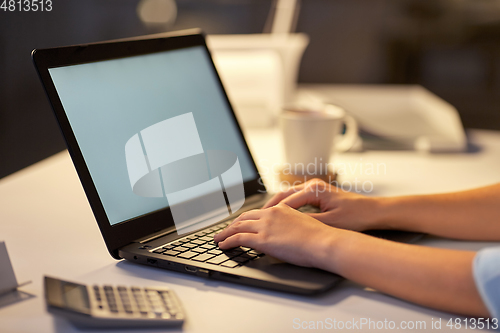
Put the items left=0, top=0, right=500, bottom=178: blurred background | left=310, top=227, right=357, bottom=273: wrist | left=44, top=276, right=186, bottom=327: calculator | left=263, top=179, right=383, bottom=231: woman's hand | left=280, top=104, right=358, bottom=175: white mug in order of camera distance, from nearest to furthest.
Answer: left=44, top=276, right=186, bottom=327: calculator
left=310, top=227, right=357, bottom=273: wrist
left=263, top=179, right=383, bottom=231: woman's hand
left=280, top=104, right=358, bottom=175: white mug
left=0, top=0, right=500, bottom=178: blurred background

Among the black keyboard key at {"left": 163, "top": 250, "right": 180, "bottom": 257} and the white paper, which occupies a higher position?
the white paper

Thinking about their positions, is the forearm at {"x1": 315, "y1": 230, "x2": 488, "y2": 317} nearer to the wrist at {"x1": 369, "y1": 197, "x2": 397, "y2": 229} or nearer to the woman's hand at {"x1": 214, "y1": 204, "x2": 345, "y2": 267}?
the woman's hand at {"x1": 214, "y1": 204, "x2": 345, "y2": 267}

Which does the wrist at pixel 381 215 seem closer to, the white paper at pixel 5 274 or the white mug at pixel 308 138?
the white mug at pixel 308 138

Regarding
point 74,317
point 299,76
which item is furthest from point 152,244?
point 299,76

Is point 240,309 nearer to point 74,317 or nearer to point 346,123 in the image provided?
point 74,317

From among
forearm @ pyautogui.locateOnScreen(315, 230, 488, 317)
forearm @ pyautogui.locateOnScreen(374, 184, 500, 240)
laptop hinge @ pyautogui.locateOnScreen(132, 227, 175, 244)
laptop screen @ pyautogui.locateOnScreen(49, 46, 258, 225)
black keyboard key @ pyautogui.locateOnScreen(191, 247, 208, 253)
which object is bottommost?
forearm @ pyautogui.locateOnScreen(374, 184, 500, 240)

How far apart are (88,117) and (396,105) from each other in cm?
124

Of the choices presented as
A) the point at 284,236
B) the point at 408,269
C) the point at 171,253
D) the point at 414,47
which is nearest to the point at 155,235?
the point at 171,253

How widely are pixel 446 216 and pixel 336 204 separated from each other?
15 cm

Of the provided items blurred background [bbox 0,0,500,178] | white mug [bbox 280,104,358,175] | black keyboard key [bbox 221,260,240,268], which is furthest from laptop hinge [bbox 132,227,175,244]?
blurred background [bbox 0,0,500,178]

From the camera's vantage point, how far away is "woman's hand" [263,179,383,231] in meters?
0.62

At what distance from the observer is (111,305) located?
395 mm

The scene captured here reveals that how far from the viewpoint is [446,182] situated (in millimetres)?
928

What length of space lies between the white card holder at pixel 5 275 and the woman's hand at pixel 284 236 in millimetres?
217
